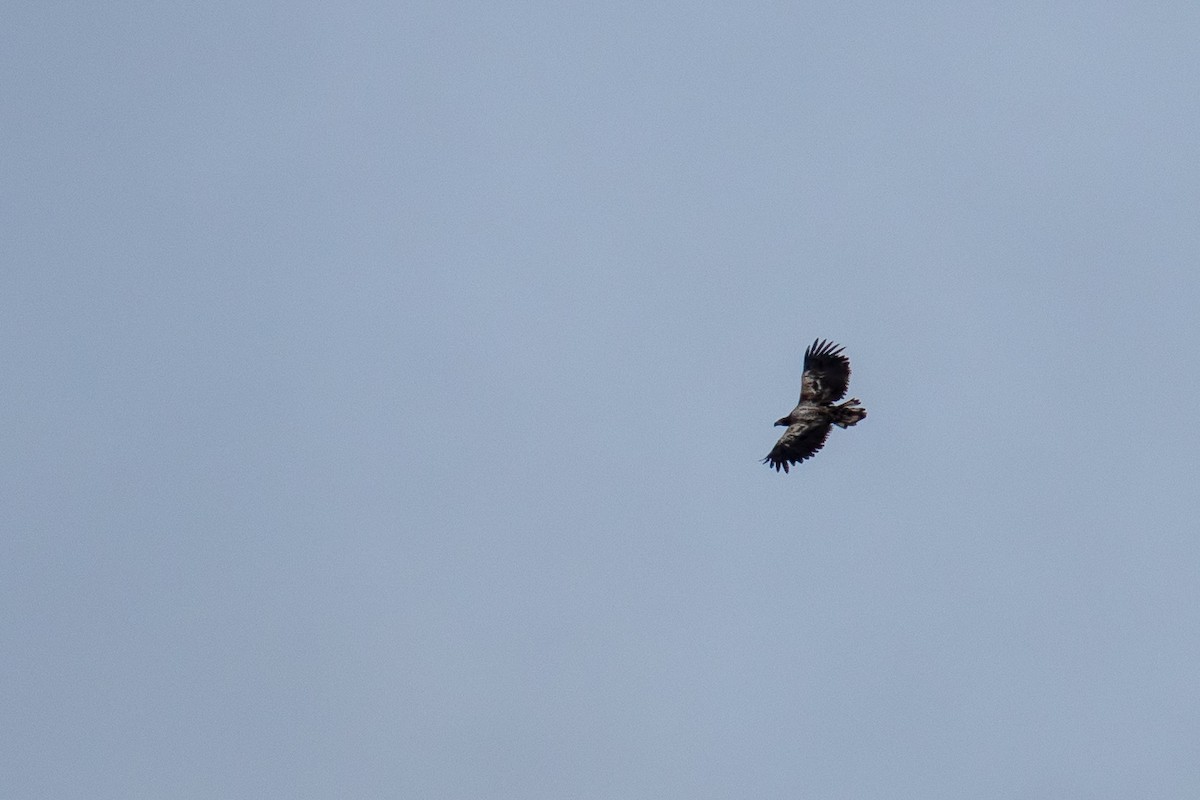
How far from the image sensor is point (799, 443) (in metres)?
57.1

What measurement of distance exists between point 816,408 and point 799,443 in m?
1.70

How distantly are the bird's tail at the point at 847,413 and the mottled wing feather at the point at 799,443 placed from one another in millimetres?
651

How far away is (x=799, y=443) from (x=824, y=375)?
3077 millimetres

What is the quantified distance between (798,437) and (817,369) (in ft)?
9.89

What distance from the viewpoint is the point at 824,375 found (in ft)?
187

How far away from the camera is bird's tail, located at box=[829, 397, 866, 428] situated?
55719 mm

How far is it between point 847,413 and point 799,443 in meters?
2.55

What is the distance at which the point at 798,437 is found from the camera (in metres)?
57.0

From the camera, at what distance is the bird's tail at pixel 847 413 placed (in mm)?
55719

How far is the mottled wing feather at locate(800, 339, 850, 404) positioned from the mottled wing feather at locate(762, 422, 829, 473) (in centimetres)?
114

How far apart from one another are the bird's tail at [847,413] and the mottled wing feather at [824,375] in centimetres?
56

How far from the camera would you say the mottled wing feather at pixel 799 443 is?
186 feet

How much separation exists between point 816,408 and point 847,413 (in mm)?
1405

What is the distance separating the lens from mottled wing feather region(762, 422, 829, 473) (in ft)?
186
